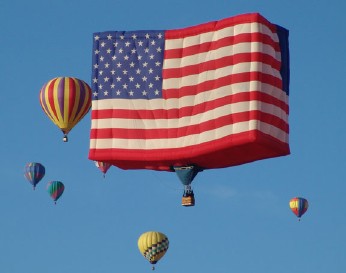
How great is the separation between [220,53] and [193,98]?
2283 millimetres

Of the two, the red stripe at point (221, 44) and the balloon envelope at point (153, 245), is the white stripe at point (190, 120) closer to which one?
the red stripe at point (221, 44)

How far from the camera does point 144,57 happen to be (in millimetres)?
68812

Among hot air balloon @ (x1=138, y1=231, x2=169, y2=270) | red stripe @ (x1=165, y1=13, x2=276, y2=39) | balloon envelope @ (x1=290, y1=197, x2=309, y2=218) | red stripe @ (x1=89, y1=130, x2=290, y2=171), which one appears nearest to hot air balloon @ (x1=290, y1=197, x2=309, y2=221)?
balloon envelope @ (x1=290, y1=197, x2=309, y2=218)

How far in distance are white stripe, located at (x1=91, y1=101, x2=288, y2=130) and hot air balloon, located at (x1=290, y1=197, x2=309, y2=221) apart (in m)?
33.0

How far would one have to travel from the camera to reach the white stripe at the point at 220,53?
217 ft

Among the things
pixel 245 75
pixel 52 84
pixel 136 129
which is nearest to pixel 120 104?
pixel 136 129

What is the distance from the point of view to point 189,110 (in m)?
67.1

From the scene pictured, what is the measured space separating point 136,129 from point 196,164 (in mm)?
3052

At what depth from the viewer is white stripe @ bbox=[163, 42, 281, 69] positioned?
66.0 m

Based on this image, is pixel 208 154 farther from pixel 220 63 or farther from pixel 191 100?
pixel 220 63

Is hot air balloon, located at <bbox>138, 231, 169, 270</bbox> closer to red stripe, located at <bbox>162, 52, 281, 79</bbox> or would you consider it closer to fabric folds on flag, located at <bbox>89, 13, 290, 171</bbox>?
fabric folds on flag, located at <bbox>89, 13, 290, 171</bbox>

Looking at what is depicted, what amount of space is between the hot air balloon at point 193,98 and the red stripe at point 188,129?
43 millimetres

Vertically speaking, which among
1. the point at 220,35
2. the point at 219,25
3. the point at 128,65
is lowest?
the point at 128,65

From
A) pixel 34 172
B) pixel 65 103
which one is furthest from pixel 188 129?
pixel 34 172
